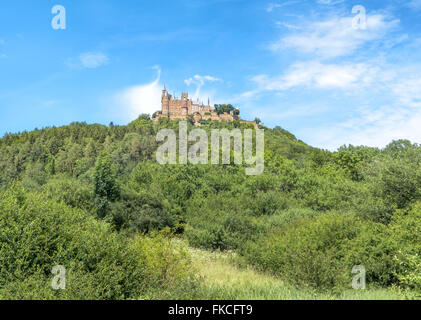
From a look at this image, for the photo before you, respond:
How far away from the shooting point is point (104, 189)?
1791 inches

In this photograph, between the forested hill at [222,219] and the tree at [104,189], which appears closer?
the forested hill at [222,219]

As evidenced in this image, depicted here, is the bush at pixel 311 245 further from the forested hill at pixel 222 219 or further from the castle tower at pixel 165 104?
the castle tower at pixel 165 104

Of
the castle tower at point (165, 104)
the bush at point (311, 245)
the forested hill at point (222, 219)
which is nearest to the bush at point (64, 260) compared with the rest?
the forested hill at point (222, 219)

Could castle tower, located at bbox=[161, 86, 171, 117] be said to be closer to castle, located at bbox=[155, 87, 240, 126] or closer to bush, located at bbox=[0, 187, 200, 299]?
castle, located at bbox=[155, 87, 240, 126]

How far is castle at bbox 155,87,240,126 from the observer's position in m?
165

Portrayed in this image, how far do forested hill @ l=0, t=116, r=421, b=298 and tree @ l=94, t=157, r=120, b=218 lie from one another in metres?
0.15

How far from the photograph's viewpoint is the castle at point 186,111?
165125 millimetres

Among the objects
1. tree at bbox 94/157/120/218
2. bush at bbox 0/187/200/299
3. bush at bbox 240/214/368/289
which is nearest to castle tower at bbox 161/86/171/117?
tree at bbox 94/157/120/218

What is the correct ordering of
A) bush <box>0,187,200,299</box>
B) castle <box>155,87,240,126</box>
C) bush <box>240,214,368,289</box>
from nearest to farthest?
bush <box>0,187,200,299</box>
bush <box>240,214,368,289</box>
castle <box>155,87,240,126</box>

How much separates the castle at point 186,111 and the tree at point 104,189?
11548 centimetres

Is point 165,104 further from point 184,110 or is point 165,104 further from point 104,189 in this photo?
point 104,189

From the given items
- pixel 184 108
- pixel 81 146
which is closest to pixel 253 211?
pixel 81 146

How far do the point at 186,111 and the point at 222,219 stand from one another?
136415 mm
